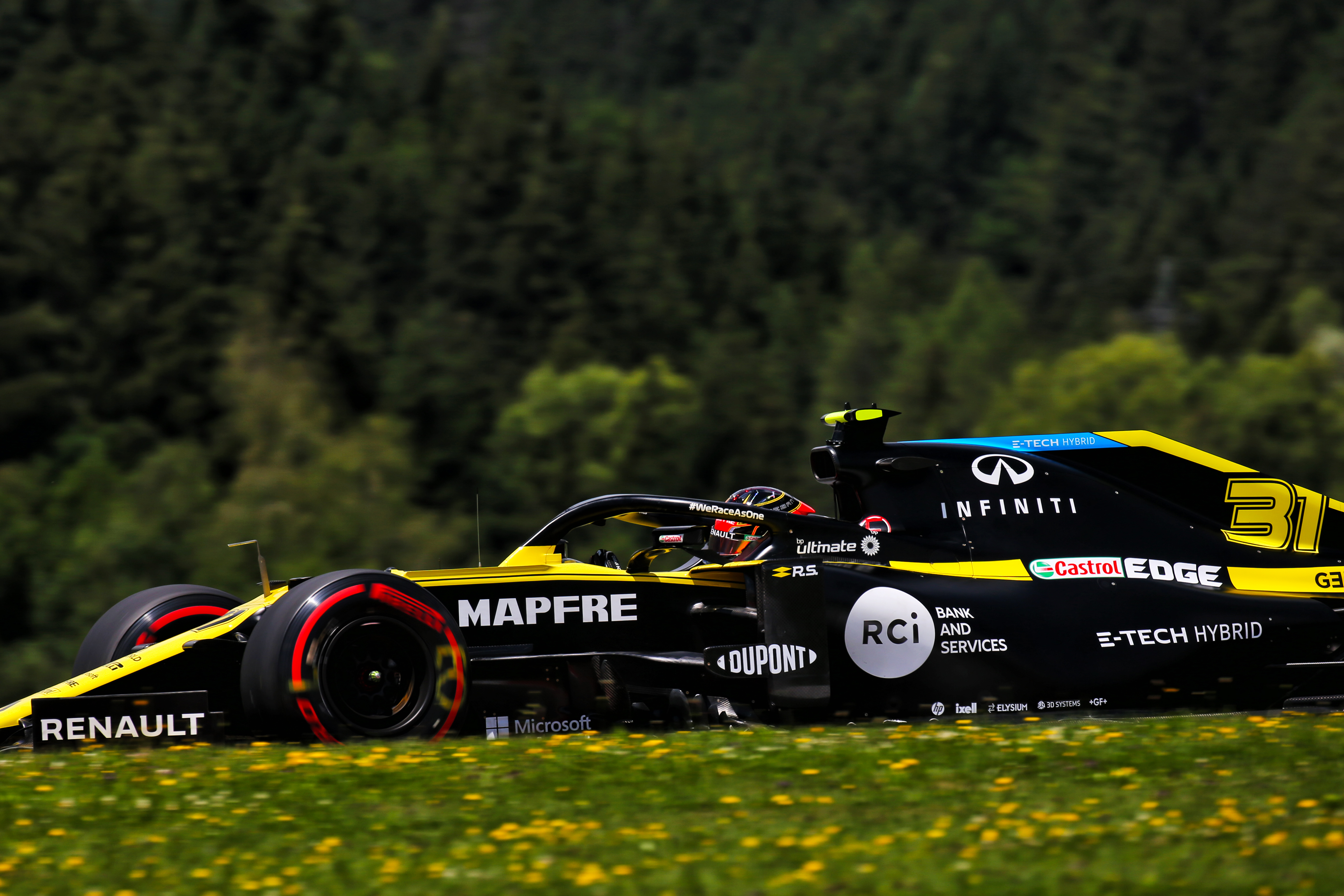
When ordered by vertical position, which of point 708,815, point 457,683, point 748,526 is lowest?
point 708,815

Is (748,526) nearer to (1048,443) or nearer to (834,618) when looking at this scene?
(834,618)

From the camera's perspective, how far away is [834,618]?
9180 mm

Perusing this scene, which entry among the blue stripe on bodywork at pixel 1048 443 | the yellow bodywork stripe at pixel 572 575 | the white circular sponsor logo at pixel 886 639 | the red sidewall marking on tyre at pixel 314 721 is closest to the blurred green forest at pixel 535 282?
the blue stripe on bodywork at pixel 1048 443

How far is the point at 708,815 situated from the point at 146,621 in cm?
415

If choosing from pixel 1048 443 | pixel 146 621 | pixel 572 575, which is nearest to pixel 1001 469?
pixel 1048 443

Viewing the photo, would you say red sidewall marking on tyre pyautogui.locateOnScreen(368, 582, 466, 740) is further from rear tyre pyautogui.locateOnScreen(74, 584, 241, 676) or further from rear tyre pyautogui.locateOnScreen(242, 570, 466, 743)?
rear tyre pyautogui.locateOnScreen(74, 584, 241, 676)

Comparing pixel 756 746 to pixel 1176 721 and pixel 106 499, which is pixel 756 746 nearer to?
pixel 1176 721

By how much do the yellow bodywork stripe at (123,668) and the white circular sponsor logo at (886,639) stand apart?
9.89 feet

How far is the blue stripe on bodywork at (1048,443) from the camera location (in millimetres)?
10086

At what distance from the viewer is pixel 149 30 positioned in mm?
90750

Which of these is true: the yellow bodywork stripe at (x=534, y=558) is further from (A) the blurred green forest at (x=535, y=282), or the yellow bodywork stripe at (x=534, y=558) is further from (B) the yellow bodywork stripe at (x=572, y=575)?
(A) the blurred green forest at (x=535, y=282)

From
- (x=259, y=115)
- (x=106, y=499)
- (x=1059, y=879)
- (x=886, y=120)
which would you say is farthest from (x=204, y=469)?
(x=886, y=120)

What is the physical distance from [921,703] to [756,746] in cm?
154

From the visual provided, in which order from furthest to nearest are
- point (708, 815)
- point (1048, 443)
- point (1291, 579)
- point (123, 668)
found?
point (1048, 443)
point (1291, 579)
point (123, 668)
point (708, 815)
